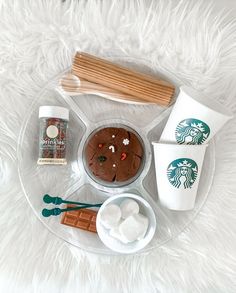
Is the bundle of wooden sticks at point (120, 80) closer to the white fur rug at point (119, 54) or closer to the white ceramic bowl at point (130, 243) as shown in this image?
the white fur rug at point (119, 54)

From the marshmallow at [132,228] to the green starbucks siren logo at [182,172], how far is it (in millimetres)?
86

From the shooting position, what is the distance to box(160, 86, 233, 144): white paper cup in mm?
688

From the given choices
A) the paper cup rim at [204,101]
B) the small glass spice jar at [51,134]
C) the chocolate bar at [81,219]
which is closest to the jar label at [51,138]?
the small glass spice jar at [51,134]

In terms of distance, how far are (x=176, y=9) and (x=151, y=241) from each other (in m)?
0.42

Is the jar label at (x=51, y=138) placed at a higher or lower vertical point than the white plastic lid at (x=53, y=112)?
lower

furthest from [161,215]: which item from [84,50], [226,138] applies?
[84,50]

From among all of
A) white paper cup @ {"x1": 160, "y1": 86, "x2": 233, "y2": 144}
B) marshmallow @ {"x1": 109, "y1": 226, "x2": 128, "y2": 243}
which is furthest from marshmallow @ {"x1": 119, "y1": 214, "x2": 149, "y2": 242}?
white paper cup @ {"x1": 160, "y1": 86, "x2": 233, "y2": 144}

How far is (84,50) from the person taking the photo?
0.79m

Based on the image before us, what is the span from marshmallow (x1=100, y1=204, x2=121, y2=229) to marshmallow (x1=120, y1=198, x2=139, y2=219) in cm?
1

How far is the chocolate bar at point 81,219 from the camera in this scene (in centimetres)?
77

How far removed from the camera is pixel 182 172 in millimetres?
711

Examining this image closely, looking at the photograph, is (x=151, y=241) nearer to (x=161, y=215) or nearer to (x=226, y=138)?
(x=161, y=215)

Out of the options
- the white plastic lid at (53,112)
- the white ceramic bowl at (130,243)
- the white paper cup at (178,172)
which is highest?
the white plastic lid at (53,112)

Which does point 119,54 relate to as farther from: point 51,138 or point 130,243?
point 130,243
